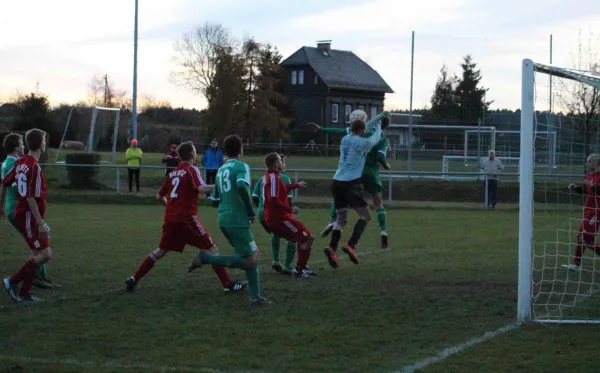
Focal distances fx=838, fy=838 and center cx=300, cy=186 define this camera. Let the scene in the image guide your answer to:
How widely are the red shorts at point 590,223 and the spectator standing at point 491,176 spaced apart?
13746mm

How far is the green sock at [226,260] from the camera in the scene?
869cm

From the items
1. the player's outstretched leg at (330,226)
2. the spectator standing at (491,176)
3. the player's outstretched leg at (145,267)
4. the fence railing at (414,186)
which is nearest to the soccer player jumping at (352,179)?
the player's outstretched leg at (330,226)

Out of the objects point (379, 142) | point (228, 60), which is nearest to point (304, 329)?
point (379, 142)

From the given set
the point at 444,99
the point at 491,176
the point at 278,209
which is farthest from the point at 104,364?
the point at 444,99

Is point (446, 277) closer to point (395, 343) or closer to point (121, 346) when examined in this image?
point (395, 343)

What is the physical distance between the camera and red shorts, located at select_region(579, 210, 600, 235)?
11.1 meters

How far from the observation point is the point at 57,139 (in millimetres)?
48531

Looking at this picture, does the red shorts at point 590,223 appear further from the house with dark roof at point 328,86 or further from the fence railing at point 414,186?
the house with dark roof at point 328,86

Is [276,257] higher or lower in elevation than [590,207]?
lower

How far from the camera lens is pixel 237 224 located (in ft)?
28.7

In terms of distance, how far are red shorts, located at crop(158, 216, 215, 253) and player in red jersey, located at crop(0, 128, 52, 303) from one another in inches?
50.5

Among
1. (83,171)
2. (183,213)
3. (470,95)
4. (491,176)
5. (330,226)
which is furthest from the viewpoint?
(470,95)

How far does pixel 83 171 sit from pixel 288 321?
72.7ft

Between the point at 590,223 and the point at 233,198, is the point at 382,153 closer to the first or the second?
the point at 590,223
